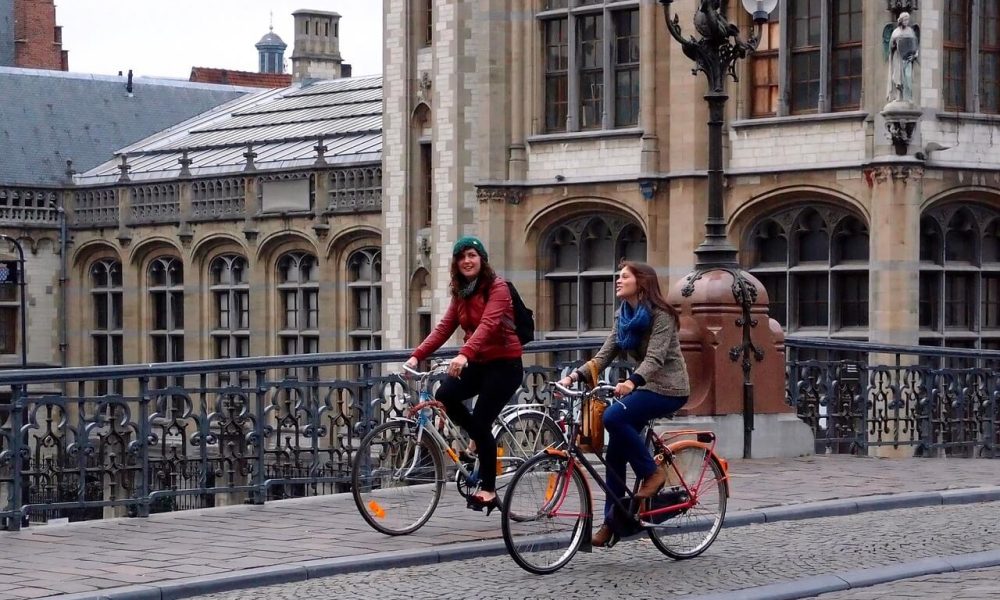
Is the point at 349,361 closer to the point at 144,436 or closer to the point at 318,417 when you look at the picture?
the point at 318,417

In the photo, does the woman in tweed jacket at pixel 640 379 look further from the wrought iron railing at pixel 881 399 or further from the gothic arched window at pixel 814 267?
the gothic arched window at pixel 814 267

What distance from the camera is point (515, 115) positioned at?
1359 inches

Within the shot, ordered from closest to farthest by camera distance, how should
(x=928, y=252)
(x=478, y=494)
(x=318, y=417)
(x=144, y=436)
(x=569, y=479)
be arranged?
1. (x=569, y=479)
2. (x=478, y=494)
3. (x=144, y=436)
4. (x=318, y=417)
5. (x=928, y=252)

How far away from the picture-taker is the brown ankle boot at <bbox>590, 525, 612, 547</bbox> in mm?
12000

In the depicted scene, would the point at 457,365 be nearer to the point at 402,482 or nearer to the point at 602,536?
the point at 402,482

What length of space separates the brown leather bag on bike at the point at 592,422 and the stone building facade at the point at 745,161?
1805cm

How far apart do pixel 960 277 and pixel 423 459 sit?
63.3ft

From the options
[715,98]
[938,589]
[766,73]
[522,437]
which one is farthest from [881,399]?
[766,73]

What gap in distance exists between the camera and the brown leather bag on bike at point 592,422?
1214 cm

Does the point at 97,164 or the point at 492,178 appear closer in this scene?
the point at 492,178

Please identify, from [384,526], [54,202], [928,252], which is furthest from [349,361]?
A: [54,202]

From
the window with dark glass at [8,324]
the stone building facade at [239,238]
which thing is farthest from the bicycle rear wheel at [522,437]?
the window with dark glass at [8,324]

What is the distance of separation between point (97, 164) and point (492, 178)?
22.6m

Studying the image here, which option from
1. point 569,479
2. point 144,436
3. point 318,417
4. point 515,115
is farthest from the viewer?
point 515,115
